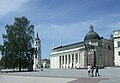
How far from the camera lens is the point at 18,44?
6931 centimetres

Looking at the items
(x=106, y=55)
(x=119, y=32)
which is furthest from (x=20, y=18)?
(x=106, y=55)

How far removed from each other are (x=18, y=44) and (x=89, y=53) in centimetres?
3407

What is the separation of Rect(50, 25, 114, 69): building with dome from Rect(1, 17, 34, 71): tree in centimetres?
2874

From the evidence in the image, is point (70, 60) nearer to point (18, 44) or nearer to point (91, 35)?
point (91, 35)

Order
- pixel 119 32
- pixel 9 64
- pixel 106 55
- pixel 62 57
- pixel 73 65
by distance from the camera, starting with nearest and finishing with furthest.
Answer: pixel 9 64
pixel 119 32
pixel 106 55
pixel 73 65
pixel 62 57

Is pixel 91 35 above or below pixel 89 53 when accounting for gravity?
above

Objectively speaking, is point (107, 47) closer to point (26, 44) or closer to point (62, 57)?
point (62, 57)

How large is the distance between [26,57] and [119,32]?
44144 mm

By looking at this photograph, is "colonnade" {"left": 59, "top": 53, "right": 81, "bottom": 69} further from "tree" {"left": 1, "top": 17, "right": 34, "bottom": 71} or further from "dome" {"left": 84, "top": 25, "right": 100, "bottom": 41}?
"tree" {"left": 1, "top": 17, "right": 34, "bottom": 71}

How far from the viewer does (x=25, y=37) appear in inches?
2795

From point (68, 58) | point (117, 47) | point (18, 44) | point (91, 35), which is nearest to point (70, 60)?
point (68, 58)

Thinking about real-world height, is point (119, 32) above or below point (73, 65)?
above

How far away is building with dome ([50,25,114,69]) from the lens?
328ft

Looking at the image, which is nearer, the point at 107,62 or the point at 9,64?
the point at 9,64
